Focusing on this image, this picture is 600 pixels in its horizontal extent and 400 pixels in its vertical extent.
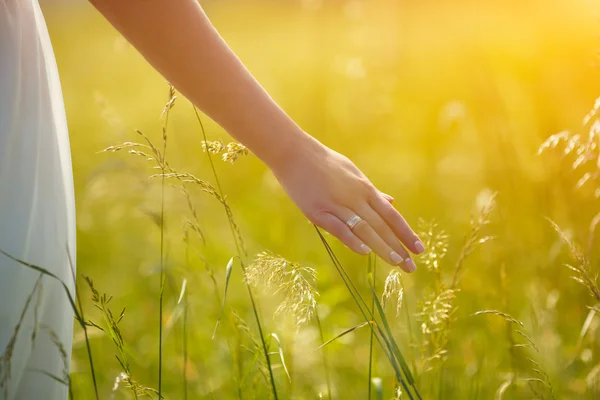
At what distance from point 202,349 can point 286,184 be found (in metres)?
1.38

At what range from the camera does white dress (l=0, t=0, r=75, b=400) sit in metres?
1.36

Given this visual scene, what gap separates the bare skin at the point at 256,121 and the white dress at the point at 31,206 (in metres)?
0.24

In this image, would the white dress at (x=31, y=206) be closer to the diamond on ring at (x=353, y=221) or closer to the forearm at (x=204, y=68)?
the forearm at (x=204, y=68)

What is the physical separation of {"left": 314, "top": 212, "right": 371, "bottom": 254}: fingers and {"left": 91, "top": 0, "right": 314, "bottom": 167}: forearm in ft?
0.48

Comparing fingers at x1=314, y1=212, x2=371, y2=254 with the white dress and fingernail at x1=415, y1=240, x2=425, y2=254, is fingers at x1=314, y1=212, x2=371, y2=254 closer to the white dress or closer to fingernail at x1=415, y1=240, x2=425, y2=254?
fingernail at x1=415, y1=240, x2=425, y2=254

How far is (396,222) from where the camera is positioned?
52.9 inches

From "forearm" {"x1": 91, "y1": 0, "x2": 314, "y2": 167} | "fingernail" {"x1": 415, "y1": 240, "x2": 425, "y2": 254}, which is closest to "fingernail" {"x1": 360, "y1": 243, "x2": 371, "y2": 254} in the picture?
"fingernail" {"x1": 415, "y1": 240, "x2": 425, "y2": 254}

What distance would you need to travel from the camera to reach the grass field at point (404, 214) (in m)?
2.05

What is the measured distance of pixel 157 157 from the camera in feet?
4.90

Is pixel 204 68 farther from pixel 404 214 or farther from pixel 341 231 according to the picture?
pixel 404 214

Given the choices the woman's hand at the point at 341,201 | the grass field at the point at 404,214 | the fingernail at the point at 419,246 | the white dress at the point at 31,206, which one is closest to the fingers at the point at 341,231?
the woman's hand at the point at 341,201

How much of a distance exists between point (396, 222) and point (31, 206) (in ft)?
2.34

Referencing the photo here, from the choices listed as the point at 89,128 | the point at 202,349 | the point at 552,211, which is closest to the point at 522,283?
the point at 552,211

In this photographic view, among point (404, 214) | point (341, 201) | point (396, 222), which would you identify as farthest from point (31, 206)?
point (404, 214)
